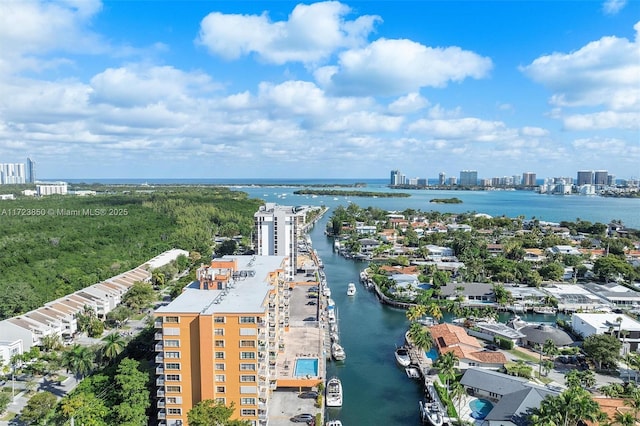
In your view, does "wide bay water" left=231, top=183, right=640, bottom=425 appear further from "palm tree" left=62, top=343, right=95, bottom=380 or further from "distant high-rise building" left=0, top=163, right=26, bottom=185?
"distant high-rise building" left=0, top=163, right=26, bottom=185

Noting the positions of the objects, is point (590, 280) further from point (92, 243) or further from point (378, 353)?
point (92, 243)

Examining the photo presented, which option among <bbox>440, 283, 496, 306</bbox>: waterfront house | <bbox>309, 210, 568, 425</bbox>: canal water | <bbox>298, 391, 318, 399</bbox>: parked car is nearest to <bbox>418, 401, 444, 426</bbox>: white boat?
<bbox>309, 210, 568, 425</bbox>: canal water

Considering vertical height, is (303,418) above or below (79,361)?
below

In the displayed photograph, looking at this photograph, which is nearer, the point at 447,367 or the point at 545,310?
the point at 447,367

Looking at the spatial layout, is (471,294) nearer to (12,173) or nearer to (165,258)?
(165,258)

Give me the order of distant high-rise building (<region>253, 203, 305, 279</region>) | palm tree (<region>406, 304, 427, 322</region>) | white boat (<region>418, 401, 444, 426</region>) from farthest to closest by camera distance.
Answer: distant high-rise building (<region>253, 203, 305, 279</region>) → palm tree (<region>406, 304, 427, 322</region>) → white boat (<region>418, 401, 444, 426</region>)

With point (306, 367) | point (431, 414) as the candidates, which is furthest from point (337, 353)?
point (431, 414)

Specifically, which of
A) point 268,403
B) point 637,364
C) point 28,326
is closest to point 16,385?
point 28,326
